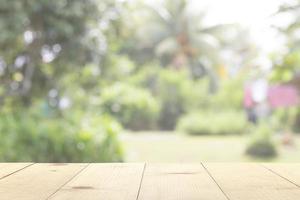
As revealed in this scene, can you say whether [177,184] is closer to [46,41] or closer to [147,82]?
[46,41]

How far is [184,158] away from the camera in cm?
1107

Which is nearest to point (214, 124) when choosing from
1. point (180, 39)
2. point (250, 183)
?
point (180, 39)

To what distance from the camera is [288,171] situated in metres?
1.17

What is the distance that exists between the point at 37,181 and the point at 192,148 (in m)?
11.3

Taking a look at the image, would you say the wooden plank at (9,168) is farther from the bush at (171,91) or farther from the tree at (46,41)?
the bush at (171,91)

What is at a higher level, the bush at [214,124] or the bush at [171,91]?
the bush at [171,91]

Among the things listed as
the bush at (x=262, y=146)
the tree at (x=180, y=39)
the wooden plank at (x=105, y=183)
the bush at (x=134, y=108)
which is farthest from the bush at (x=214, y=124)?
the wooden plank at (x=105, y=183)

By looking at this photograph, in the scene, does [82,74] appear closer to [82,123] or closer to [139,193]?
[82,123]

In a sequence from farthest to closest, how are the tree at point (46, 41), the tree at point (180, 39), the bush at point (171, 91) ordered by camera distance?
the tree at point (180, 39) → the bush at point (171, 91) → the tree at point (46, 41)

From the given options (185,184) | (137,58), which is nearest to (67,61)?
(185,184)

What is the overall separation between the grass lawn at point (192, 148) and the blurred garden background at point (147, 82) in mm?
35

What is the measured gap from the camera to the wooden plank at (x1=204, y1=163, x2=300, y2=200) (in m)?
0.91

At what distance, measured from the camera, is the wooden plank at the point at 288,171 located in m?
1.07

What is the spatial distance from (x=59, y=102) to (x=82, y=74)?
595mm
